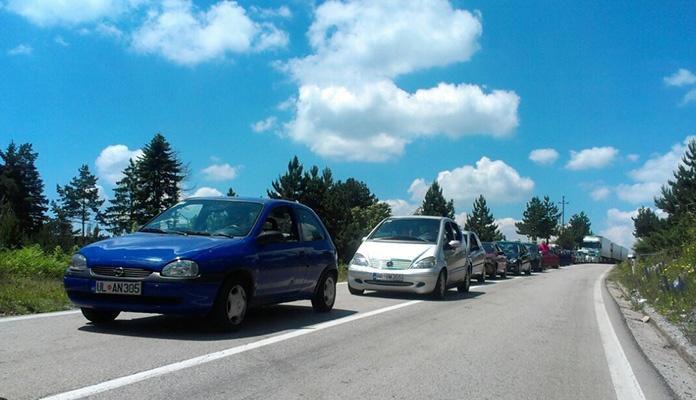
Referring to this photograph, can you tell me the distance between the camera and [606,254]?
80.0 meters

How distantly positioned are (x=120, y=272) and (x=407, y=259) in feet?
24.3

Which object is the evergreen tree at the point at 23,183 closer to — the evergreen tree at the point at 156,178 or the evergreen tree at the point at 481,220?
the evergreen tree at the point at 156,178

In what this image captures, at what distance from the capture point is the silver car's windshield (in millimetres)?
13758

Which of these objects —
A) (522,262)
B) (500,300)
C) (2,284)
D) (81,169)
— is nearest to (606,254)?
(522,262)

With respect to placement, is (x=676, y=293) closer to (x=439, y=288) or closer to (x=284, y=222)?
(x=439, y=288)

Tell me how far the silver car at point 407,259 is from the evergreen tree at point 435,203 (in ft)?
301

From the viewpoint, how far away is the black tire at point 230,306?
6762 mm

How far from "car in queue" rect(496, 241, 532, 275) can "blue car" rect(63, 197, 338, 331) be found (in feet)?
73.1

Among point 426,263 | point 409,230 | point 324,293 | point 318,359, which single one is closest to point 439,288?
point 426,263

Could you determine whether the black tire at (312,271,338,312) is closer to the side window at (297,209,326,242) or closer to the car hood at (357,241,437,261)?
the side window at (297,209,326,242)

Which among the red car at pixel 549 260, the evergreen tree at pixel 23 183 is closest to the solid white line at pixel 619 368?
the red car at pixel 549 260

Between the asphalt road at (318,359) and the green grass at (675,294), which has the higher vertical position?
the green grass at (675,294)

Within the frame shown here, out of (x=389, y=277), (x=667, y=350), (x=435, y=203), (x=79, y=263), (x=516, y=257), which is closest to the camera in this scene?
(x=79, y=263)

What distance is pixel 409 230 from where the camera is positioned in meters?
14.1
